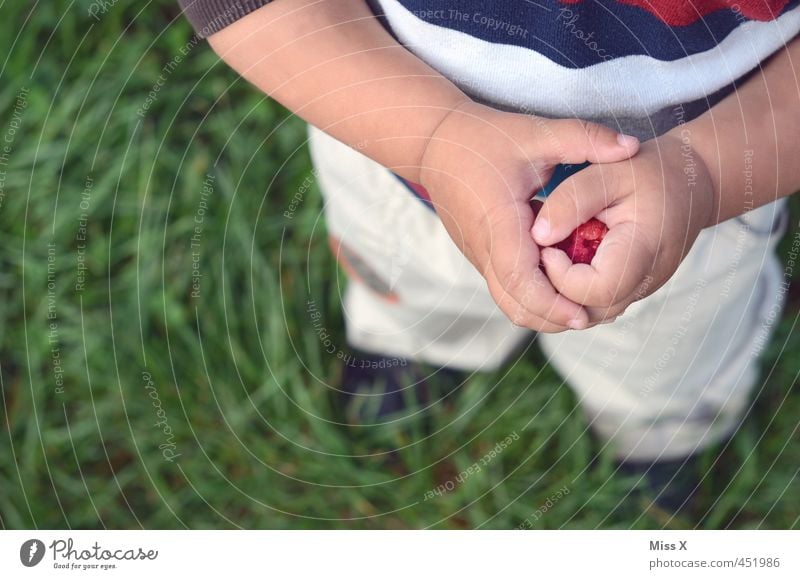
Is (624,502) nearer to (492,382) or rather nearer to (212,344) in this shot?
(492,382)

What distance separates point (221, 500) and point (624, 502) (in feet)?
0.99

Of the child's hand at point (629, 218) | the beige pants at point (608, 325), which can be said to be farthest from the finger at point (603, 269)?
the beige pants at point (608, 325)

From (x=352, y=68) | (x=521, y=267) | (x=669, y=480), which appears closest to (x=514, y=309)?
(x=521, y=267)

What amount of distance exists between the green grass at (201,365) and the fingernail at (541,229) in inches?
11.6

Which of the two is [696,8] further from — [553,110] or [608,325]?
[608,325]

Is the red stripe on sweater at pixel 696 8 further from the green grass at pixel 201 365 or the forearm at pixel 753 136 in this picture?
the green grass at pixel 201 365

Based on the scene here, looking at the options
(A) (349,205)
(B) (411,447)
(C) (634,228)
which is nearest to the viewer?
(C) (634,228)

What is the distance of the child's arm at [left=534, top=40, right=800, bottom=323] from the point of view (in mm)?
339

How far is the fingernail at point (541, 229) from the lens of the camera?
13.2 inches

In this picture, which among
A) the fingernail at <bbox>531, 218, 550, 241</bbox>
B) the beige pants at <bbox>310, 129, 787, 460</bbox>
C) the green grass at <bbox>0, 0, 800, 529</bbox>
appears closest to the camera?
the fingernail at <bbox>531, 218, 550, 241</bbox>

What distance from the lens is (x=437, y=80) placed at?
37cm

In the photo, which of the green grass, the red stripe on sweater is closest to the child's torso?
the red stripe on sweater

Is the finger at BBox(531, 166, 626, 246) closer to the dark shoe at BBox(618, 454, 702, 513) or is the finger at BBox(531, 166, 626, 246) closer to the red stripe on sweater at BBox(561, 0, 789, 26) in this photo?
the red stripe on sweater at BBox(561, 0, 789, 26)

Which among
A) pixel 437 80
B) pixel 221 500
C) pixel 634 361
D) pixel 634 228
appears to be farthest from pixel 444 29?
pixel 221 500
